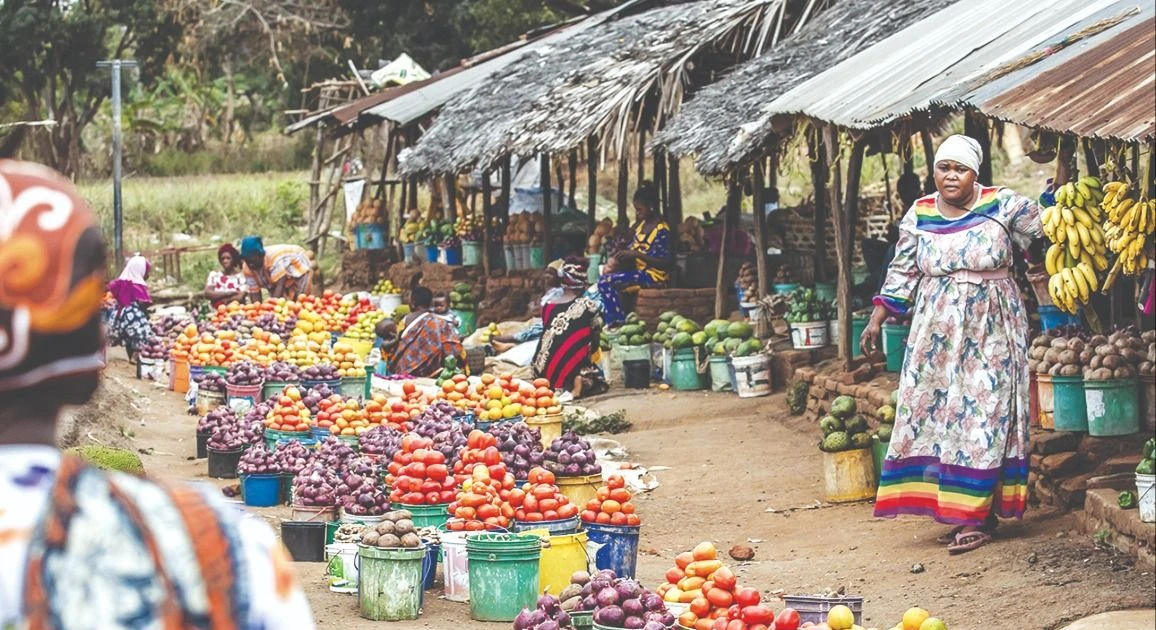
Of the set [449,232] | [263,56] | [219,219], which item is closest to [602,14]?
[449,232]

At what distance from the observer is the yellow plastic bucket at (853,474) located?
9.27 m

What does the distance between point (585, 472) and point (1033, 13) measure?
331cm

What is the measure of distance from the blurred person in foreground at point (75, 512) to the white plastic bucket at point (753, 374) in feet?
37.6

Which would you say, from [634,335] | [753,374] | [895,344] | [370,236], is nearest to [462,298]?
[370,236]

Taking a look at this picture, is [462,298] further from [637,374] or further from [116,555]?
[116,555]

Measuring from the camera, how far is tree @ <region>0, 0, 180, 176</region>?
31.7 m

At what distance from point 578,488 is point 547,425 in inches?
95.9

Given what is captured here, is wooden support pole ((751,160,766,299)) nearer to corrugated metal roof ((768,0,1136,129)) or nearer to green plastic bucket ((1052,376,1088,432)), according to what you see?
corrugated metal roof ((768,0,1136,129))

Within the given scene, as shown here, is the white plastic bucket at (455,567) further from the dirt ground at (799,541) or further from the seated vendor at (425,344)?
the seated vendor at (425,344)

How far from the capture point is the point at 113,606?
1.86 metres

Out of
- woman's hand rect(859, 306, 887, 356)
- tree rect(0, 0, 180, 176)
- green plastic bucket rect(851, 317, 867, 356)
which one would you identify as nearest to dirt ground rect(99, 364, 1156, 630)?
green plastic bucket rect(851, 317, 867, 356)

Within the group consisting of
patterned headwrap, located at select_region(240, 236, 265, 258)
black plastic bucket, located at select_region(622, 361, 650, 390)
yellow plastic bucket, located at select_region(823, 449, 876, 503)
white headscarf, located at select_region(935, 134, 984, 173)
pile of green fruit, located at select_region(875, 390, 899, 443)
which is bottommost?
yellow plastic bucket, located at select_region(823, 449, 876, 503)

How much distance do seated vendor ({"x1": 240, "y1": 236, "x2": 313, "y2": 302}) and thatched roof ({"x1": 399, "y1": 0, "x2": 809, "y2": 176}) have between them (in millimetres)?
2074

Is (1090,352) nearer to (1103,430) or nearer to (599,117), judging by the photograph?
(1103,430)
